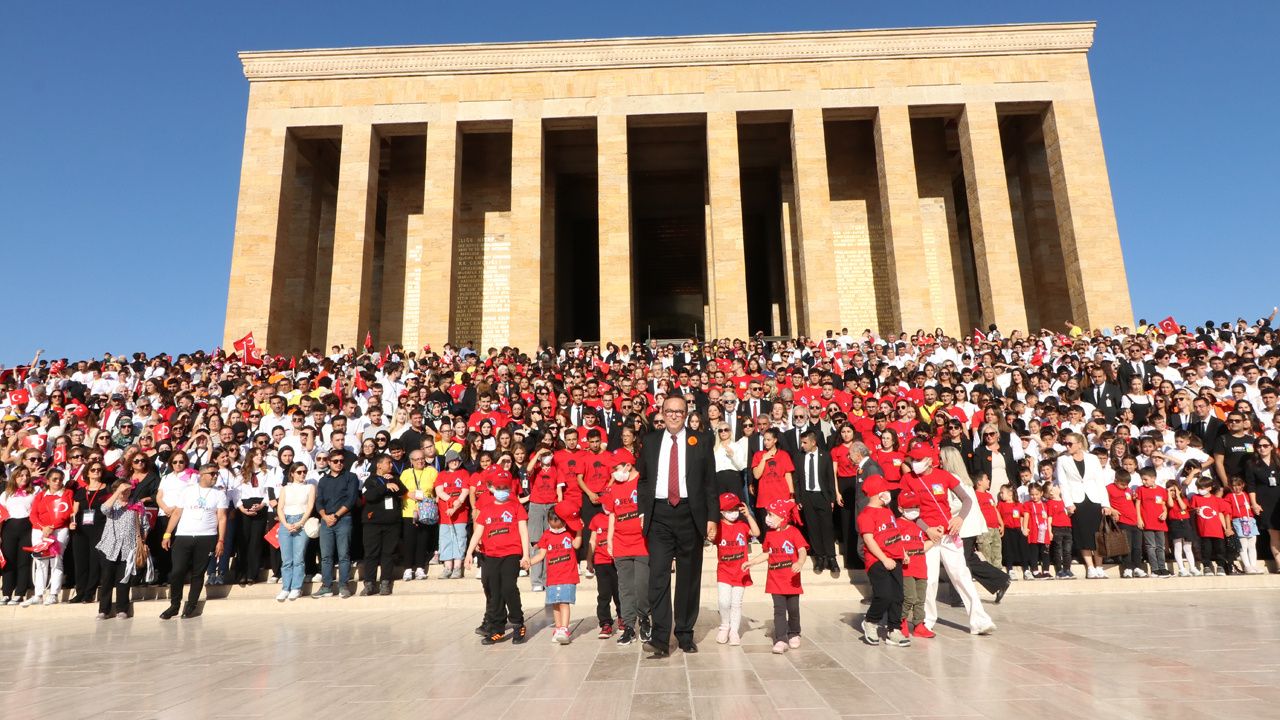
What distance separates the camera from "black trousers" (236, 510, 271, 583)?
32.3 ft

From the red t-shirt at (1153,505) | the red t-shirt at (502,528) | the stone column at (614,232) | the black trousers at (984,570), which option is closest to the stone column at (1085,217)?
the stone column at (614,232)

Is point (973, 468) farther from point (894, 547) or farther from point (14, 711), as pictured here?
point (14, 711)

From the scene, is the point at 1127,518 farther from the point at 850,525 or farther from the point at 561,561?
the point at 561,561

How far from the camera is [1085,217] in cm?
2464

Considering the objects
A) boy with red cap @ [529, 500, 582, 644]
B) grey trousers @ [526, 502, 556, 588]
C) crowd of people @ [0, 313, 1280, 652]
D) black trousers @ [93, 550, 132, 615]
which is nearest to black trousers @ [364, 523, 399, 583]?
crowd of people @ [0, 313, 1280, 652]

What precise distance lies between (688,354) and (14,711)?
1618 centimetres

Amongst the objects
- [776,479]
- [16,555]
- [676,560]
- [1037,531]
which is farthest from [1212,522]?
[16,555]

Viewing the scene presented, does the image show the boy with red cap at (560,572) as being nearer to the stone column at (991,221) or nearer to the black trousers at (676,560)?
the black trousers at (676,560)

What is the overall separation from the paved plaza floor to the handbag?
6.10 feet

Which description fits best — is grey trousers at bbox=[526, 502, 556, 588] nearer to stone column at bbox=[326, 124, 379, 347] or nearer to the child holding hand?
the child holding hand

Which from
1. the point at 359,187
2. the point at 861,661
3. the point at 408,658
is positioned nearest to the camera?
the point at 861,661

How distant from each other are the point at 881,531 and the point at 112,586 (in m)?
8.99

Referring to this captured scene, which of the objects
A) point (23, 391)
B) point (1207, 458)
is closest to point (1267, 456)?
point (1207, 458)

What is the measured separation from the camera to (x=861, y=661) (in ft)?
18.5
